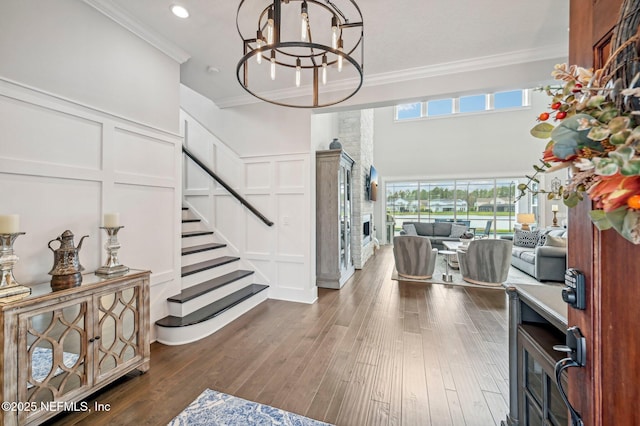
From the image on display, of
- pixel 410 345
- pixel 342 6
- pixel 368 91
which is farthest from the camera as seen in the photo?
pixel 368 91

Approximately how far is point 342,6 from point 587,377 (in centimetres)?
267

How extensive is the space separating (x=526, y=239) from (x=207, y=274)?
21.8ft

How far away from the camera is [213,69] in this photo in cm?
317

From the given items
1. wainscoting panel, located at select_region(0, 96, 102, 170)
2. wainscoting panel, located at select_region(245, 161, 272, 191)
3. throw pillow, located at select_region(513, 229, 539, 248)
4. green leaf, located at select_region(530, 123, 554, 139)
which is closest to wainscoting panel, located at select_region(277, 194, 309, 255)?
wainscoting panel, located at select_region(245, 161, 272, 191)

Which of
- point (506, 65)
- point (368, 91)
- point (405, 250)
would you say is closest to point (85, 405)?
point (368, 91)

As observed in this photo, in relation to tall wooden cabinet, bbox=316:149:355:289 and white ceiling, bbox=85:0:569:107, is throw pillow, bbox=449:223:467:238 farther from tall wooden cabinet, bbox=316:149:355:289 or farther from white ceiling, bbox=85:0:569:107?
white ceiling, bbox=85:0:569:107

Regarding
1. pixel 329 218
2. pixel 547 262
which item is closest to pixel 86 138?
pixel 329 218

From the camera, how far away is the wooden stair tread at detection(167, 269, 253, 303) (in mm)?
2772

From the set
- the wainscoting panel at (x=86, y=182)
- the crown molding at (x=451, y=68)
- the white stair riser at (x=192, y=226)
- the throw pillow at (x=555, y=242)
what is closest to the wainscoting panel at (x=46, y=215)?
the wainscoting panel at (x=86, y=182)

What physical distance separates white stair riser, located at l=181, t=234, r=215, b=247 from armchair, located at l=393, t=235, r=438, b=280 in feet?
10.4

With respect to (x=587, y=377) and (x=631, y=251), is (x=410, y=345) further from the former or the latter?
(x=631, y=251)

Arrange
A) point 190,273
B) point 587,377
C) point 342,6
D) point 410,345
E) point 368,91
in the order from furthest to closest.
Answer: point 368,91 < point 190,273 < point 410,345 < point 342,6 < point 587,377

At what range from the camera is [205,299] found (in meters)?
3.01

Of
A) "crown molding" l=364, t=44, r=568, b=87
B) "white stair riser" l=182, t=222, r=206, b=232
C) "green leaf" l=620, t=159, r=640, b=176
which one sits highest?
"crown molding" l=364, t=44, r=568, b=87
